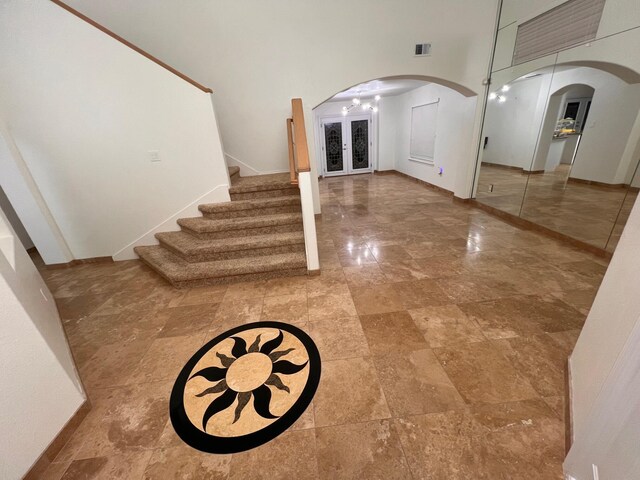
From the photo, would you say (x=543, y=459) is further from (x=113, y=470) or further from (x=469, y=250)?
(x=469, y=250)

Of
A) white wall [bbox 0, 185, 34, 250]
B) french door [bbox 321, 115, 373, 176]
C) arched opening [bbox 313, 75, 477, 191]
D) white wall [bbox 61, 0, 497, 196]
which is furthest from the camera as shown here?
french door [bbox 321, 115, 373, 176]

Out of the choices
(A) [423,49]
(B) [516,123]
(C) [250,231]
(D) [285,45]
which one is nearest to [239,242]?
(C) [250,231]

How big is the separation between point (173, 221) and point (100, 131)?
128 cm

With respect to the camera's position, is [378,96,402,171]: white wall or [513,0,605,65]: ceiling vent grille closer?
[513,0,605,65]: ceiling vent grille

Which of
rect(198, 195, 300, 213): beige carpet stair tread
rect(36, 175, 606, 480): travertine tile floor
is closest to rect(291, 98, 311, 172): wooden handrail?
rect(198, 195, 300, 213): beige carpet stair tread

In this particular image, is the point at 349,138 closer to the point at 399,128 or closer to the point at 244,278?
the point at 399,128

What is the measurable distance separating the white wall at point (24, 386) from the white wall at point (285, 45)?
3.48m

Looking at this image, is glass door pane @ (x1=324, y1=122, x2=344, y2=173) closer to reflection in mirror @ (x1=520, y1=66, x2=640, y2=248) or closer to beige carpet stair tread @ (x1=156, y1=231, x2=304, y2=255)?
reflection in mirror @ (x1=520, y1=66, x2=640, y2=248)

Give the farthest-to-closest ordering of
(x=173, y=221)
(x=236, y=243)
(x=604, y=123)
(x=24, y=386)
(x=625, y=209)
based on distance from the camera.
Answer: (x=173, y=221)
(x=236, y=243)
(x=604, y=123)
(x=625, y=209)
(x=24, y=386)

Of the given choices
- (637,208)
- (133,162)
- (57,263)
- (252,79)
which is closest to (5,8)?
(133,162)

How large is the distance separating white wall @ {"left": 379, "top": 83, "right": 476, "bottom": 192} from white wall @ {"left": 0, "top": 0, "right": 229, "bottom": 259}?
179 inches

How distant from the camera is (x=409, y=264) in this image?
2906mm

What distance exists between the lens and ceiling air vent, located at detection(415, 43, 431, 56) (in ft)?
12.7

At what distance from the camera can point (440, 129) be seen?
5883mm
